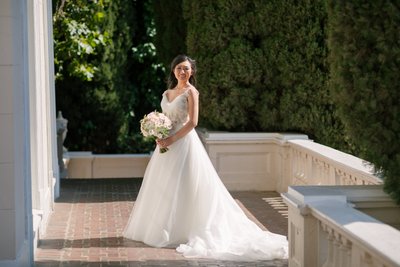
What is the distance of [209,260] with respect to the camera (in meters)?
8.57

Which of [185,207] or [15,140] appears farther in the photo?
[185,207]

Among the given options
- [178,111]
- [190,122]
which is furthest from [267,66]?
[190,122]

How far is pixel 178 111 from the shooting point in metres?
9.84

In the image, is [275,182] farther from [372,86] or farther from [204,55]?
[372,86]

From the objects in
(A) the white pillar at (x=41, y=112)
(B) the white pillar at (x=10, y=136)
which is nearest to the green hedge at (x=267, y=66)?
(A) the white pillar at (x=41, y=112)

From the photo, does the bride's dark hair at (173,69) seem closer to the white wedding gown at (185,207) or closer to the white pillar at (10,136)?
the white wedding gown at (185,207)

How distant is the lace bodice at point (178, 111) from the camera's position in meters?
9.80

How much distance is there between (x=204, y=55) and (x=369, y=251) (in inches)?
365

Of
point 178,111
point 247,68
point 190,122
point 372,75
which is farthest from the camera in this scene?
point 247,68

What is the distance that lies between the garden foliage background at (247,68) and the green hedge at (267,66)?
0.02 meters

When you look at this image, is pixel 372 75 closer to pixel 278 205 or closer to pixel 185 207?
pixel 185 207

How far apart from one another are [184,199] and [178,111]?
990 mm

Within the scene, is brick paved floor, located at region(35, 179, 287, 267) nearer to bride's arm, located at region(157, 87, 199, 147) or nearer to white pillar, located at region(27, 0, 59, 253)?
white pillar, located at region(27, 0, 59, 253)

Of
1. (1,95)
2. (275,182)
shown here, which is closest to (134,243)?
(1,95)
